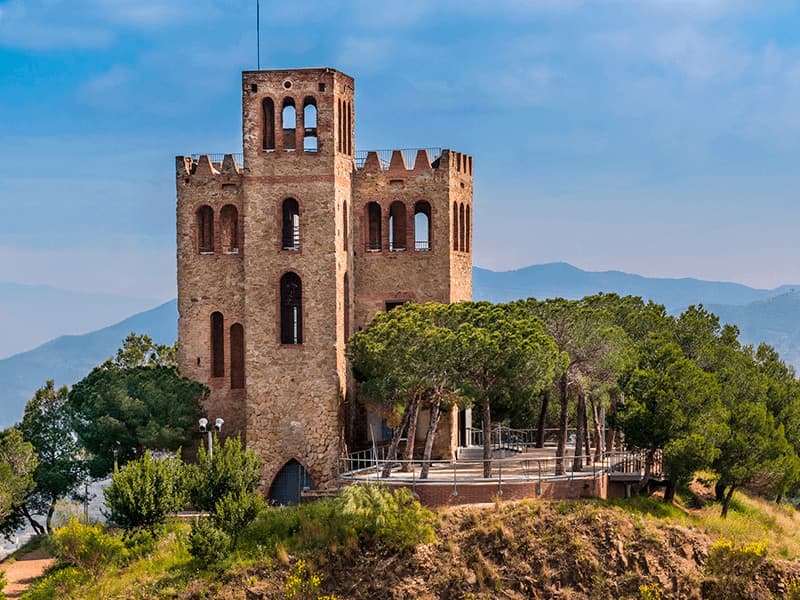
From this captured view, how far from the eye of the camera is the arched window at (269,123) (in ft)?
185

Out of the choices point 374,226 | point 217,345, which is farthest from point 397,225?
point 217,345

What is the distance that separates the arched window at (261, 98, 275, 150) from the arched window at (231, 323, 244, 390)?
27.6 feet

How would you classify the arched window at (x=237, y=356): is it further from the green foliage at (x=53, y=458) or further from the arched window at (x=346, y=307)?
the green foliage at (x=53, y=458)

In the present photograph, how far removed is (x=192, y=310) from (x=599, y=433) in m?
19.3

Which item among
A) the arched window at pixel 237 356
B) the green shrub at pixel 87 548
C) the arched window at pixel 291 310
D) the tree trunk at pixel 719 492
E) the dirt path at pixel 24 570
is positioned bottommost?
the dirt path at pixel 24 570

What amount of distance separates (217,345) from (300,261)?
254 inches

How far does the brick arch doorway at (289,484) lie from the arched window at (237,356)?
16.5 ft

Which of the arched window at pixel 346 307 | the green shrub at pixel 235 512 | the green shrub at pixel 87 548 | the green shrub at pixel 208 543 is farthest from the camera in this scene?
A: the arched window at pixel 346 307

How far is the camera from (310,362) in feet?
182

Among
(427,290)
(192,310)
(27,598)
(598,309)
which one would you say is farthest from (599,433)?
(27,598)

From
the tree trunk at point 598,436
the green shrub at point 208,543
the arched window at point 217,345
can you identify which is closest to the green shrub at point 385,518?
the green shrub at point 208,543

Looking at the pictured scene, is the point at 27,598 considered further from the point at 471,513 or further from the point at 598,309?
the point at 598,309

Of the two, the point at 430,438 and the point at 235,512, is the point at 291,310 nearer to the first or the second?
the point at 430,438

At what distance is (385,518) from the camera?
1794 inches
